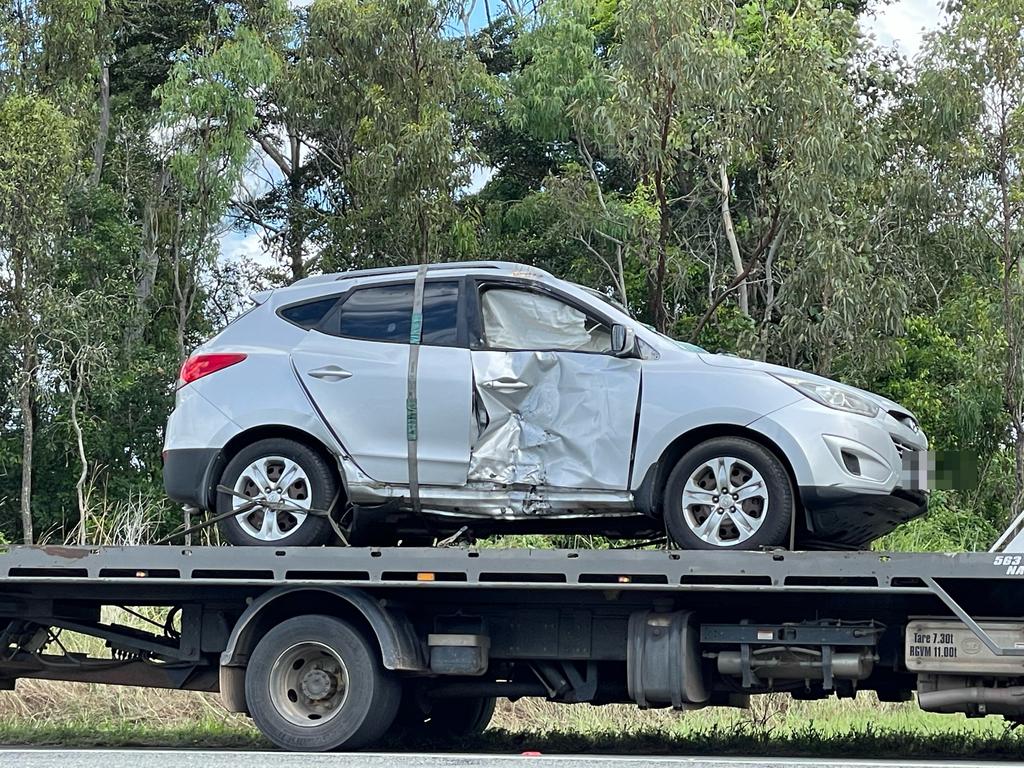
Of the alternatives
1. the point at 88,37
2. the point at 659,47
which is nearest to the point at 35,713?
the point at 659,47

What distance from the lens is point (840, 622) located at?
8398 millimetres

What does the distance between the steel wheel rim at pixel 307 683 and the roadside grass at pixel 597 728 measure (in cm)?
106

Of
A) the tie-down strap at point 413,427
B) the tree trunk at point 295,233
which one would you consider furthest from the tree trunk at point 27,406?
the tie-down strap at point 413,427

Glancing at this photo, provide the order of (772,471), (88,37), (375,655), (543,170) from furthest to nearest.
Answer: (543,170) → (88,37) → (375,655) → (772,471)

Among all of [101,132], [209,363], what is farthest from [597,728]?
[101,132]

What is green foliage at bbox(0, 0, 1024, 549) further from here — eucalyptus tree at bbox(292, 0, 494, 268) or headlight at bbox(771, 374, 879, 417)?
headlight at bbox(771, 374, 879, 417)

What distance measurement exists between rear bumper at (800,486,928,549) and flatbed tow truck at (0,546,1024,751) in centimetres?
36

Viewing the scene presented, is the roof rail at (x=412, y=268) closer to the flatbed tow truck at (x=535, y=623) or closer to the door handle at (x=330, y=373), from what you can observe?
the door handle at (x=330, y=373)

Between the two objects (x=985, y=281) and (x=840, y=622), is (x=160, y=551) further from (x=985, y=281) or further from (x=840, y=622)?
(x=985, y=281)

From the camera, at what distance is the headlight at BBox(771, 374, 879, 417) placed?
27.2ft

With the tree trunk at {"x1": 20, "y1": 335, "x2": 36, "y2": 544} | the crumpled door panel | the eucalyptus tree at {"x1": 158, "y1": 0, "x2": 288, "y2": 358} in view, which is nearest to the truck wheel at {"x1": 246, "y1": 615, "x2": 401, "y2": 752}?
the crumpled door panel

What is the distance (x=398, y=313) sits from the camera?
914 centimetres

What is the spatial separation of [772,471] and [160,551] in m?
3.64

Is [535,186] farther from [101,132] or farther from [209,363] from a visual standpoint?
→ [209,363]
